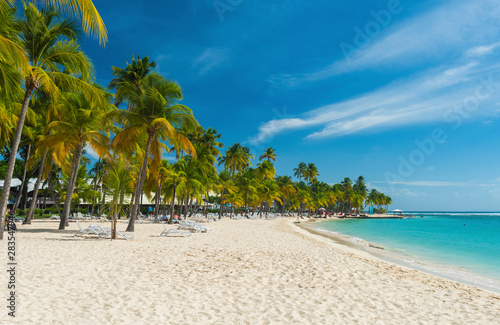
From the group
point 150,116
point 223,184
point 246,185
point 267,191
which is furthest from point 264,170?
point 150,116

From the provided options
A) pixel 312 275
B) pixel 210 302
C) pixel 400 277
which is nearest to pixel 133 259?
pixel 210 302

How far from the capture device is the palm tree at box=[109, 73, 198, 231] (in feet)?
53.9

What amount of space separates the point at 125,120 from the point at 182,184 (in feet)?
39.9

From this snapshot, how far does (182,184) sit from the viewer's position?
2850 centimetres

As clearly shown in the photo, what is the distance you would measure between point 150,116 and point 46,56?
6.01 meters

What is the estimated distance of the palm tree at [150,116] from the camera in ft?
53.9

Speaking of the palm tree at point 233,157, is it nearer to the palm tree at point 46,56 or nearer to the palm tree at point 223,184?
the palm tree at point 223,184

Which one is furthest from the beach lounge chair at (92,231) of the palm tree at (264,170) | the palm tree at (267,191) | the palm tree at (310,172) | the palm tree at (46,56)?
the palm tree at (310,172)

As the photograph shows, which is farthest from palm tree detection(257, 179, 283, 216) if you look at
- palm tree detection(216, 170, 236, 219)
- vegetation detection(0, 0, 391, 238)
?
vegetation detection(0, 0, 391, 238)

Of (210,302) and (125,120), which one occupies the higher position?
(125,120)

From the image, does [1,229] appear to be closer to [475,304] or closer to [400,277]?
[400,277]

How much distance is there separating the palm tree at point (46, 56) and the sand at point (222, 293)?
483cm

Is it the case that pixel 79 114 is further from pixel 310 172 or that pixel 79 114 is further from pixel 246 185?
pixel 310 172

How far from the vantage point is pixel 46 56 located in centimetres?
1142
